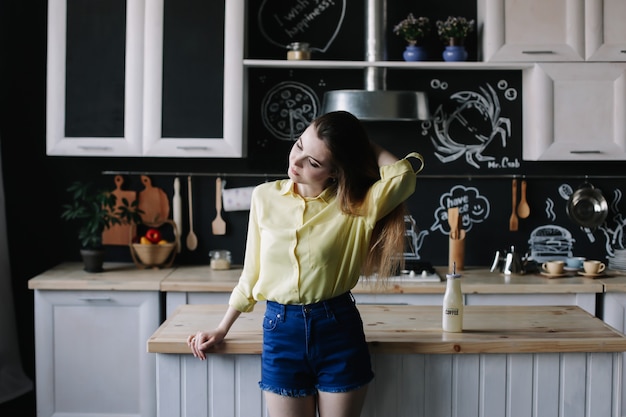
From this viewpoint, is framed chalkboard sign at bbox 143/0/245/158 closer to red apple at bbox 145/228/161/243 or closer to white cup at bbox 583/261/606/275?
red apple at bbox 145/228/161/243

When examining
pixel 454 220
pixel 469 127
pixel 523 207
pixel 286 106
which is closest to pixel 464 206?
pixel 454 220

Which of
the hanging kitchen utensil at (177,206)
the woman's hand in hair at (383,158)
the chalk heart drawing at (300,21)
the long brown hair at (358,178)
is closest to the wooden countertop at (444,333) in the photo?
the long brown hair at (358,178)

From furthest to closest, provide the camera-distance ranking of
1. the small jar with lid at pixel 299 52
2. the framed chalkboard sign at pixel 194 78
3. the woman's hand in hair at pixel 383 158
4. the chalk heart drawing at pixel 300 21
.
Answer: the chalk heart drawing at pixel 300 21 → the small jar with lid at pixel 299 52 → the framed chalkboard sign at pixel 194 78 → the woman's hand in hair at pixel 383 158

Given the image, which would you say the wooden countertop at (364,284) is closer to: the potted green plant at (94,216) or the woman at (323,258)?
the potted green plant at (94,216)

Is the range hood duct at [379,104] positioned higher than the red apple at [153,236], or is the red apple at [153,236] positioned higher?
the range hood duct at [379,104]

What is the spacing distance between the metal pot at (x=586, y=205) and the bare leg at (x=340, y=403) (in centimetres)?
243

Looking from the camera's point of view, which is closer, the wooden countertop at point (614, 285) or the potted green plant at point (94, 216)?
the wooden countertop at point (614, 285)

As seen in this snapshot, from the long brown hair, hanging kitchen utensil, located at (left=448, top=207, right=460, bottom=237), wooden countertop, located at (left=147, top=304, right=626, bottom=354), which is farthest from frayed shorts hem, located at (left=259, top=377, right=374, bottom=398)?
hanging kitchen utensil, located at (left=448, top=207, right=460, bottom=237)

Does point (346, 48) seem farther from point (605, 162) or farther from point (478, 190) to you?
point (605, 162)

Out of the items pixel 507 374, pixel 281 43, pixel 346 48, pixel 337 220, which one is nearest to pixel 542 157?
pixel 346 48

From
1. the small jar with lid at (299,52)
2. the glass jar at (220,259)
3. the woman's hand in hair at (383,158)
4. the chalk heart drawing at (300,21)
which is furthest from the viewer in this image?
the chalk heart drawing at (300,21)

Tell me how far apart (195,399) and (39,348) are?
5.31 ft

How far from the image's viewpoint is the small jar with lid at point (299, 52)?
12.6ft

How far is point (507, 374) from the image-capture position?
89.9 inches
